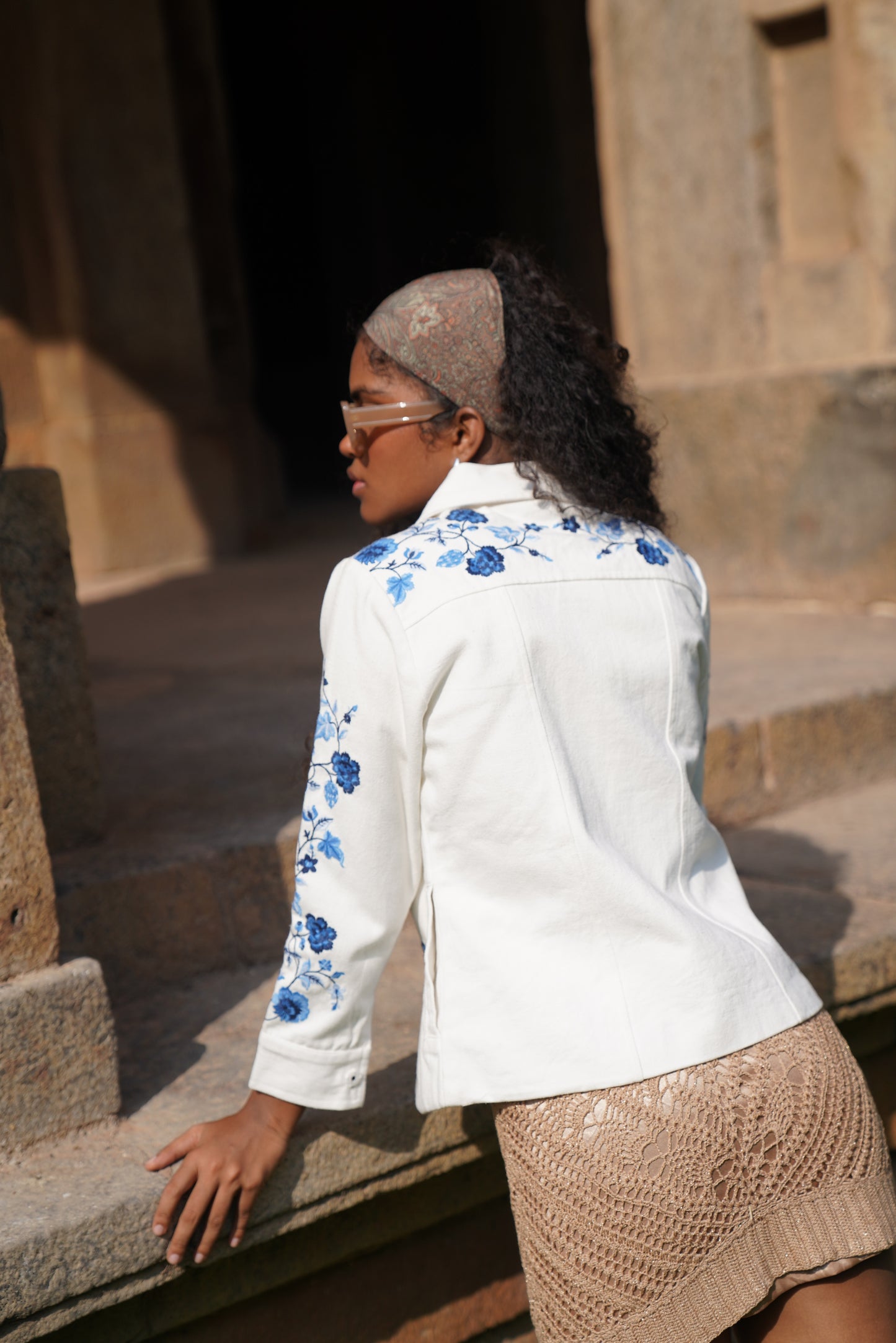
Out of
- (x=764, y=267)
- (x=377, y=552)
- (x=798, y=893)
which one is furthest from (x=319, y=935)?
(x=764, y=267)

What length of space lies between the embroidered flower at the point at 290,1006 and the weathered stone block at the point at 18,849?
44 centimetres

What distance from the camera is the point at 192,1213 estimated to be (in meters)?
1.68

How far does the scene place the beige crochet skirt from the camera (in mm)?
1464

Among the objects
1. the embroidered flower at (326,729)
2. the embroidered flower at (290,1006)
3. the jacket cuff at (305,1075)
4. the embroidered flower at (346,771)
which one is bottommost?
the jacket cuff at (305,1075)

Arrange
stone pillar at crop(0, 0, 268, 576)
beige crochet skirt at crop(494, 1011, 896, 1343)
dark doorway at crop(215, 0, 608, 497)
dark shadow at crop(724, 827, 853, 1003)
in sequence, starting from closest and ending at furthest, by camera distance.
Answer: beige crochet skirt at crop(494, 1011, 896, 1343), dark shadow at crop(724, 827, 853, 1003), stone pillar at crop(0, 0, 268, 576), dark doorway at crop(215, 0, 608, 497)

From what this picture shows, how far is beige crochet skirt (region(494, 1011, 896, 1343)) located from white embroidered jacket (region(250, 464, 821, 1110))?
0.13 ft

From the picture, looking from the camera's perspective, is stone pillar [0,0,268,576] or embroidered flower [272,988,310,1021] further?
stone pillar [0,0,268,576]

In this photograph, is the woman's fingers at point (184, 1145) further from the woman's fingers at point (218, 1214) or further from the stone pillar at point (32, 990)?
the stone pillar at point (32, 990)

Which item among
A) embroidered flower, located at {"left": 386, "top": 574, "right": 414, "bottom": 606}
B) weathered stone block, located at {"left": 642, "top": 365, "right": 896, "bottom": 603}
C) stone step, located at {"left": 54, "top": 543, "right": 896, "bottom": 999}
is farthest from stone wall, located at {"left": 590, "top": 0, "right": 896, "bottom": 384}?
embroidered flower, located at {"left": 386, "top": 574, "right": 414, "bottom": 606}

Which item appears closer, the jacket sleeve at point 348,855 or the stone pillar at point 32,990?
the jacket sleeve at point 348,855

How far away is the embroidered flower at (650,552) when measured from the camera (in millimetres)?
1646

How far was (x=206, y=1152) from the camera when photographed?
1668mm

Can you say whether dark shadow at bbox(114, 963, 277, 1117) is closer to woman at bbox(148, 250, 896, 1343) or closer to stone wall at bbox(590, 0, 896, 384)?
woman at bbox(148, 250, 896, 1343)

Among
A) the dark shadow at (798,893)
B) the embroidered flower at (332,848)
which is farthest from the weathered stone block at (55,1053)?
the dark shadow at (798,893)
